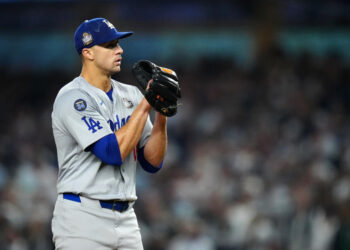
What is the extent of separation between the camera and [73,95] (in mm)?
3242

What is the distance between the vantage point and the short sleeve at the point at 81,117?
314 centimetres

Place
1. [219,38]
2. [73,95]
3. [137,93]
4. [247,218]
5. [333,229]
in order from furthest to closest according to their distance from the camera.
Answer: [219,38]
[247,218]
[333,229]
[137,93]
[73,95]

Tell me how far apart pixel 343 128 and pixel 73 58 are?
22.9 ft

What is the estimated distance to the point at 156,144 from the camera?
136 inches

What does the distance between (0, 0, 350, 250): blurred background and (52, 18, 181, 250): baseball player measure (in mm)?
3316

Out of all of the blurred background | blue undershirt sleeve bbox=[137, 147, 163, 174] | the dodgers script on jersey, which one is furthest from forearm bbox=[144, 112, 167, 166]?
the blurred background

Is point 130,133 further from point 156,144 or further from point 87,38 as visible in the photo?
point 87,38

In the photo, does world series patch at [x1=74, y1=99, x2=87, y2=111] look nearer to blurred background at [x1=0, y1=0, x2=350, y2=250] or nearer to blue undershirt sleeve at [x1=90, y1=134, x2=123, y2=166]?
blue undershirt sleeve at [x1=90, y1=134, x2=123, y2=166]

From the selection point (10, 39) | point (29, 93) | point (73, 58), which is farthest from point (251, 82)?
point (10, 39)

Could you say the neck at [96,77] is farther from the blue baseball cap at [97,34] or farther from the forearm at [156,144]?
the forearm at [156,144]

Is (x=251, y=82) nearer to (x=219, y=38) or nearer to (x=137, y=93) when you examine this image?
(x=219, y=38)

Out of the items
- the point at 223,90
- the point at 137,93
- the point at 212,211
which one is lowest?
the point at 212,211

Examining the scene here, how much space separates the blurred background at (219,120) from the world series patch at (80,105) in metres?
3.56

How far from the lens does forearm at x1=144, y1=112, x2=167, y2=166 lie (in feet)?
11.3
